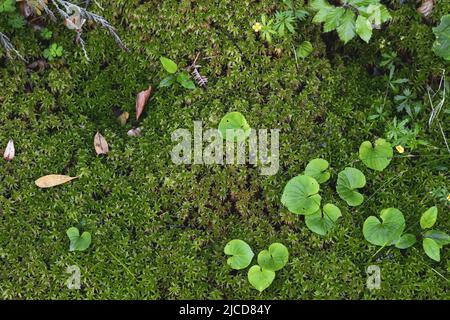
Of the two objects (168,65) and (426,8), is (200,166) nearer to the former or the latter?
(168,65)

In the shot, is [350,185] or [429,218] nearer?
[429,218]

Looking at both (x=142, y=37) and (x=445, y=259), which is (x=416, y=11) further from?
(x=142, y=37)

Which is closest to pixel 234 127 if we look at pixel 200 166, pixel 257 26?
pixel 200 166

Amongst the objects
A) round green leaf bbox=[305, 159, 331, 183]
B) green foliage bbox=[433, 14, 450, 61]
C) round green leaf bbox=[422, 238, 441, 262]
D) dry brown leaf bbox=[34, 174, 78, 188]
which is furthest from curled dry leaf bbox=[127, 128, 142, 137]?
green foliage bbox=[433, 14, 450, 61]

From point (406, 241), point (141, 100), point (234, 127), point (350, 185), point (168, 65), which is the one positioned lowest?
point (406, 241)

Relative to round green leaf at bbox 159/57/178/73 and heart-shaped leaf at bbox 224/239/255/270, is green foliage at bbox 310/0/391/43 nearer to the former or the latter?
round green leaf at bbox 159/57/178/73

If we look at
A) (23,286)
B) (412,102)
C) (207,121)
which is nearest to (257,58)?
(207,121)
